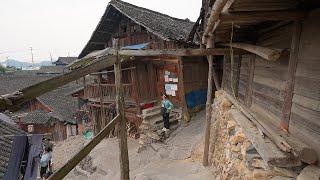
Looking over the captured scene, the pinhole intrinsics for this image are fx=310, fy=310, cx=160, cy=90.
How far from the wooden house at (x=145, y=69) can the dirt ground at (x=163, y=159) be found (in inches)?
64.2

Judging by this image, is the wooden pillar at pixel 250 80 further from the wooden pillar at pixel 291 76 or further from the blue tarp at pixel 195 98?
the blue tarp at pixel 195 98

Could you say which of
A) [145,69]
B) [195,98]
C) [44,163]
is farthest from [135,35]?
[44,163]

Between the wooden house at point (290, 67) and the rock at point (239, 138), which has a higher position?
the wooden house at point (290, 67)

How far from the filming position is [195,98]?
51.7ft

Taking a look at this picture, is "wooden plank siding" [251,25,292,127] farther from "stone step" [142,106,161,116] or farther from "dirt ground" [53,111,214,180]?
"stone step" [142,106,161,116]

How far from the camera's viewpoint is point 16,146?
375 inches

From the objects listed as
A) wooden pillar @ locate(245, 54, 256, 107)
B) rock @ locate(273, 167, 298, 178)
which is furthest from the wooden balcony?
rock @ locate(273, 167, 298, 178)

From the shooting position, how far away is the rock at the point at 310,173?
10.2ft

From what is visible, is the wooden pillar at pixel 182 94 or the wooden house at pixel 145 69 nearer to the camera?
the wooden pillar at pixel 182 94

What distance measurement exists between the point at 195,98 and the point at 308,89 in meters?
12.1

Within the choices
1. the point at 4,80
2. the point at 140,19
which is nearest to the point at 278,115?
the point at 140,19

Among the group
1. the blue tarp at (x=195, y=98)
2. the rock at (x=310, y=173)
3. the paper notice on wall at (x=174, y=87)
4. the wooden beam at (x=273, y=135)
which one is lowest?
the blue tarp at (x=195, y=98)

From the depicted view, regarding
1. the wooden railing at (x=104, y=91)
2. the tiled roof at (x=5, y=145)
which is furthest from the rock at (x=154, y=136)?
the tiled roof at (x=5, y=145)

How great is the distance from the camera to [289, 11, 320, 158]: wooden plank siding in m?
3.48
